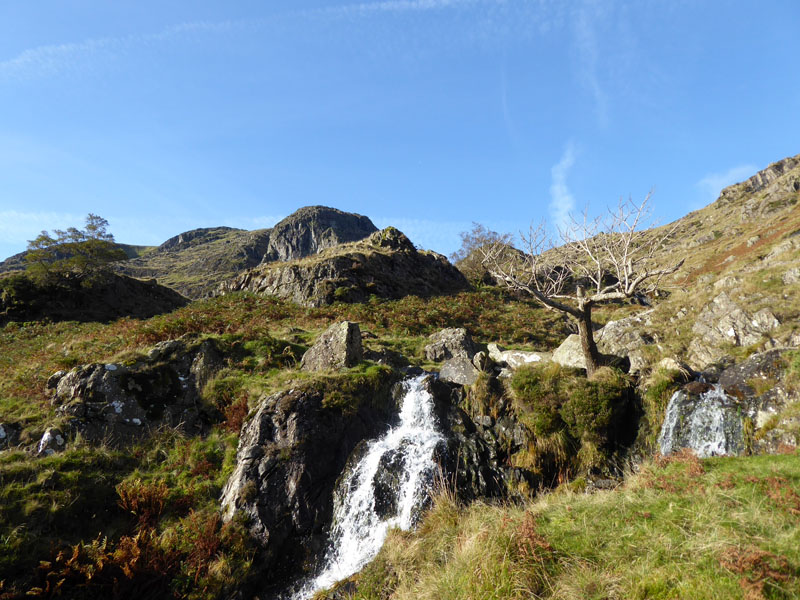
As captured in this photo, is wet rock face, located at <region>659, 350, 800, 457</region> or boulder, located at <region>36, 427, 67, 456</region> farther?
boulder, located at <region>36, 427, 67, 456</region>

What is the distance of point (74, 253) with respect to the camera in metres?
41.7

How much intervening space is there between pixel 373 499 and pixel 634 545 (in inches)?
291

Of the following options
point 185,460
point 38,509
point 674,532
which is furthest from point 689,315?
point 38,509

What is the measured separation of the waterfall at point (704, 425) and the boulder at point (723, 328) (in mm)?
5555

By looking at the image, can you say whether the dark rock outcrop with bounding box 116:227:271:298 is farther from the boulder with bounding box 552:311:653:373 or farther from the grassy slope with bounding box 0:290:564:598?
the boulder with bounding box 552:311:653:373

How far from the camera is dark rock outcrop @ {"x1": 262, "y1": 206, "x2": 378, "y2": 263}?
167 meters

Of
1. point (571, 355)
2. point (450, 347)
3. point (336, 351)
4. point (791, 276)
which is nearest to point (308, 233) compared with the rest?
point (450, 347)

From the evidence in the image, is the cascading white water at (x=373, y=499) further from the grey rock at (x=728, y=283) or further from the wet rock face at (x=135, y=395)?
the grey rock at (x=728, y=283)

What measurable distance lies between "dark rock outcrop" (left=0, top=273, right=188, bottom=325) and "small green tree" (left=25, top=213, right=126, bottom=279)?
1.11m

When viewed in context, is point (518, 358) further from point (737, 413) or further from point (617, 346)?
point (737, 413)

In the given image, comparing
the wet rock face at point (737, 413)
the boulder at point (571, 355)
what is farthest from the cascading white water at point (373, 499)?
the wet rock face at point (737, 413)

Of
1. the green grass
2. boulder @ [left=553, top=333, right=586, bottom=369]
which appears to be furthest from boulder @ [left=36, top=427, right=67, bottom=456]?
boulder @ [left=553, top=333, right=586, bottom=369]

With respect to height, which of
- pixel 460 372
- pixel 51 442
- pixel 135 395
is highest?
pixel 135 395

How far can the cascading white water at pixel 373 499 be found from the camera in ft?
31.2
